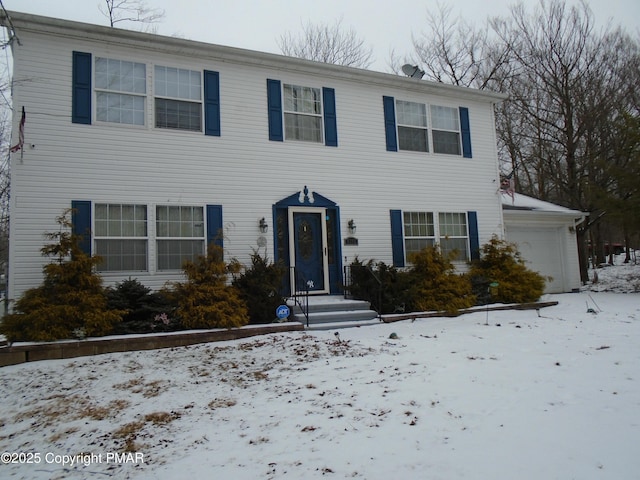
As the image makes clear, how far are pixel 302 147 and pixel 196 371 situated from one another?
19.5ft

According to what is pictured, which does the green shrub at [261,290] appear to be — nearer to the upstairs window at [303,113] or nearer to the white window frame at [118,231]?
the white window frame at [118,231]

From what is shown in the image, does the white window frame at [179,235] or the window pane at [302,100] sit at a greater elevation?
the window pane at [302,100]

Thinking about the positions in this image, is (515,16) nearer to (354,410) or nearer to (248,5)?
(248,5)

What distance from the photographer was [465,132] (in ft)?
38.5

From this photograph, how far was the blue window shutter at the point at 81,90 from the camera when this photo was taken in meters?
8.16

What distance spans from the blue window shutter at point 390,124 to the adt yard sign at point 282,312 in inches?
199

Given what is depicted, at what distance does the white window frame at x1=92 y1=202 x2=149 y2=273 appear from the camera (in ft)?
26.6

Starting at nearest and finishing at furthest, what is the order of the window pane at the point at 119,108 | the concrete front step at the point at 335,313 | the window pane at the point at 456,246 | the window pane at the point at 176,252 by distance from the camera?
the concrete front step at the point at 335,313 < the window pane at the point at 119,108 < the window pane at the point at 176,252 < the window pane at the point at 456,246

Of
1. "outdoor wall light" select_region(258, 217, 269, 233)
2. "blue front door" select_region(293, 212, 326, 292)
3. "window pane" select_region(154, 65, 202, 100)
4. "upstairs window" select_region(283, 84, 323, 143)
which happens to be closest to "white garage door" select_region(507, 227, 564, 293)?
"blue front door" select_region(293, 212, 326, 292)

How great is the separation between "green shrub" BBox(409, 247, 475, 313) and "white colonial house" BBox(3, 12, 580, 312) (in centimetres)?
118

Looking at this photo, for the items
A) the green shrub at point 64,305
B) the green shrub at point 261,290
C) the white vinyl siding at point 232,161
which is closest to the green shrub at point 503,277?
the white vinyl siding at point 232,161

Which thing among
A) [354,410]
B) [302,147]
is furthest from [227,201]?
[354,410]

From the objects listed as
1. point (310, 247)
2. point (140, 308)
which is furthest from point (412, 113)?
point (140, 308)

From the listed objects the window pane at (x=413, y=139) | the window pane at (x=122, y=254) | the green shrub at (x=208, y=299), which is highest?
the window pane at (x=413, y=139)
